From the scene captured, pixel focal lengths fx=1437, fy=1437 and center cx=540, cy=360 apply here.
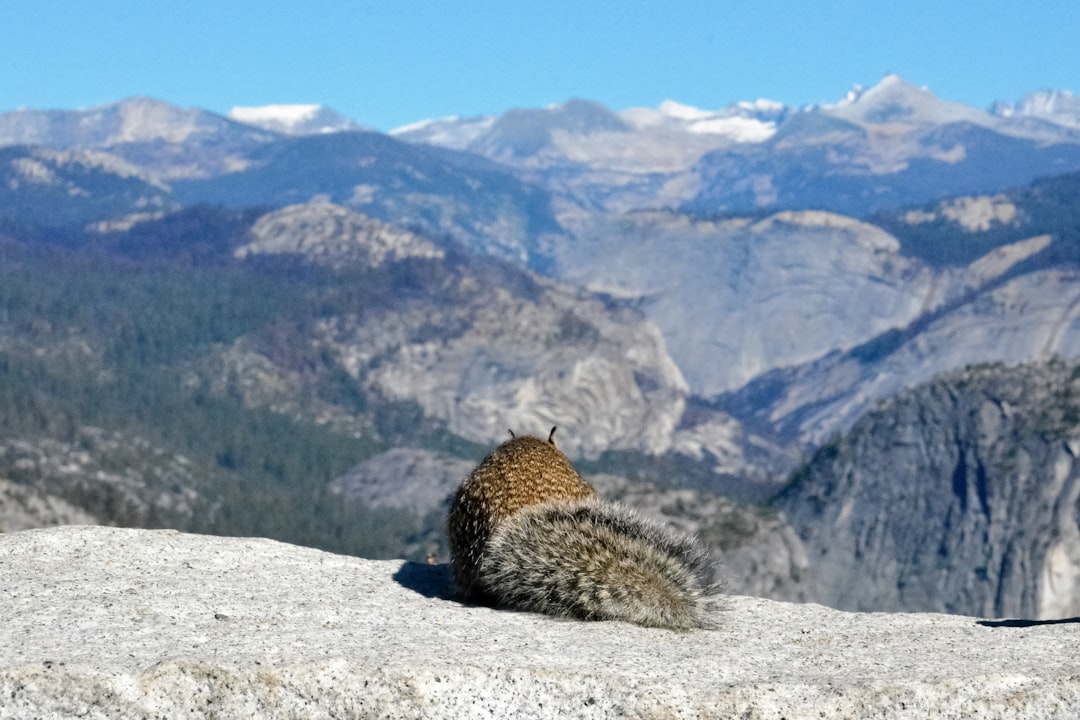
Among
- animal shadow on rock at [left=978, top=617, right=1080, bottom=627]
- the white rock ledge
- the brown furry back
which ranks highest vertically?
the brown furry back

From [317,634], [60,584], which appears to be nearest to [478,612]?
[317,634]

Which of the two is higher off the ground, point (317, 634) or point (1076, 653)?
point (1076, 653)

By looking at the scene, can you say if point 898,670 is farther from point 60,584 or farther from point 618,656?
point 60,584

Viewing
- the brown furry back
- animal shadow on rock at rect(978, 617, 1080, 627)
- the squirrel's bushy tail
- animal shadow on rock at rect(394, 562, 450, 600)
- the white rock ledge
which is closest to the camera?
the white rock ledge

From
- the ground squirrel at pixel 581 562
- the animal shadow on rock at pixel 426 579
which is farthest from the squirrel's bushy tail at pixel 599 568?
the animal shadow on rock at pixel 426 579

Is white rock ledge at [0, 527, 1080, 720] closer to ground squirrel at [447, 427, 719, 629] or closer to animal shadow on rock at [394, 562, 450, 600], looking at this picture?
ground squirrel at [447, 427, 719, 629]

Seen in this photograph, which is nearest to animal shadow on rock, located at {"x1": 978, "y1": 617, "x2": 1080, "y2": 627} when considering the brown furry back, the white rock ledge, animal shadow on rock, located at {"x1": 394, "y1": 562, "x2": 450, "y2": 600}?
the white rock ledge

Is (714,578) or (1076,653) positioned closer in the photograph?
(1076,653)
